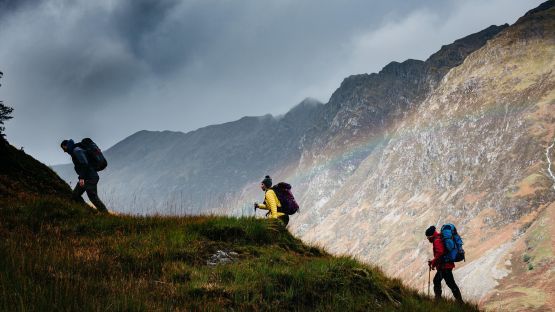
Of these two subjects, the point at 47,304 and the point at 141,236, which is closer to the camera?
the point at 47,304

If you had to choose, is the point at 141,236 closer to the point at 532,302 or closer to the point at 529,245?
the point at 532,302

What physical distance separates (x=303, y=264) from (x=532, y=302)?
161650 millimetres

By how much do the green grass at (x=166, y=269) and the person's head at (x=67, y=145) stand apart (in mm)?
2424

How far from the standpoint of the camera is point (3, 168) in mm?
11859

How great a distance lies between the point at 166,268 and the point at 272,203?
4673 millimetres

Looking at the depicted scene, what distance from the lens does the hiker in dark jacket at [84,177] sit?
1176cm

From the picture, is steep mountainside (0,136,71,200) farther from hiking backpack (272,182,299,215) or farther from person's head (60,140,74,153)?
hiking backpack (272,182,299,215)

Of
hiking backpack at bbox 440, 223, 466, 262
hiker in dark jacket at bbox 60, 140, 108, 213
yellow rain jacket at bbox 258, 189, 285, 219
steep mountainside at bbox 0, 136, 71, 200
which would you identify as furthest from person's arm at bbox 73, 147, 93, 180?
hiking backpack at bbox 440, 223, 466, 262

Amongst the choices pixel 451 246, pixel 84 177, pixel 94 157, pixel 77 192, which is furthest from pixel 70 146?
pixel 451 246

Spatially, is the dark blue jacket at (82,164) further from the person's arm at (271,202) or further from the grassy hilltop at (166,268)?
the person's arm at (271,202)

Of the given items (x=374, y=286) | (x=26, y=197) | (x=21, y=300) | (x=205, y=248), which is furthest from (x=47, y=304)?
(x=26, y=197)

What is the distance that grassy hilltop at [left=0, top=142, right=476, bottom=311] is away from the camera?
501 cm

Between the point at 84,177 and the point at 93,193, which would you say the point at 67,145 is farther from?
the point at 93,193

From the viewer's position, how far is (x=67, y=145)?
12281 millimetres
